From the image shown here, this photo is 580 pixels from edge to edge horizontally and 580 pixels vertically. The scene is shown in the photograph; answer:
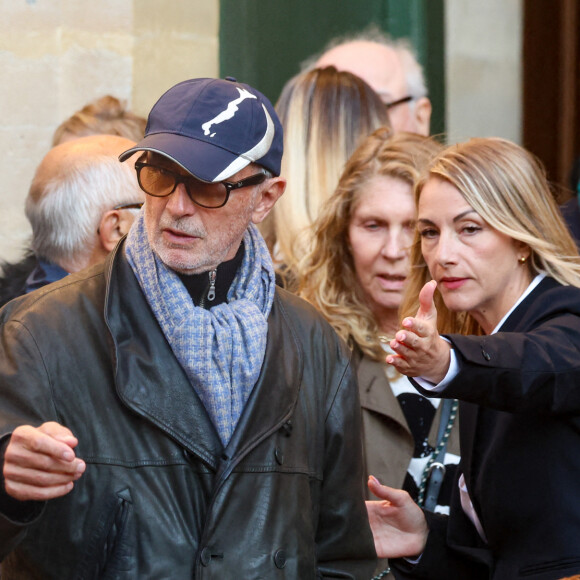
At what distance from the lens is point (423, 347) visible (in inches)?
95.8

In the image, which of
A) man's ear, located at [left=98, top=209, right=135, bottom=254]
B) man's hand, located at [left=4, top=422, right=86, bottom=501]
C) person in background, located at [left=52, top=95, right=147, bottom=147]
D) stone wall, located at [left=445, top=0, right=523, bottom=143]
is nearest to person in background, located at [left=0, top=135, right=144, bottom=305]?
man's ear, located at [left=98, top=209, right=135, bottom=254]

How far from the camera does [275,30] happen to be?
5.85 meters

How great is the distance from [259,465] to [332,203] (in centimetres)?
166

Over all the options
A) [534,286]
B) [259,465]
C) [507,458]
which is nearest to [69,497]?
[259,465]

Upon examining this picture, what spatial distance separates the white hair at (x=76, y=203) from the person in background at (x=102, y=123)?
84cm

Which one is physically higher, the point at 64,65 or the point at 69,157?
the point at 64,65

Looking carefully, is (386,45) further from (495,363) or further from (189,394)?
(189,394)

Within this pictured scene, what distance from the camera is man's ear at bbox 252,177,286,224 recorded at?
2738 millimetres

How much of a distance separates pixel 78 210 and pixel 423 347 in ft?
5.12

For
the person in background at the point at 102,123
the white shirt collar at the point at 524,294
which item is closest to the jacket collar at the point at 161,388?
the white shirt collar at the point at 524,294

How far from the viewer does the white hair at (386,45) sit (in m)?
A: 5.67

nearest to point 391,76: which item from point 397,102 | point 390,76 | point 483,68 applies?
point 390,76

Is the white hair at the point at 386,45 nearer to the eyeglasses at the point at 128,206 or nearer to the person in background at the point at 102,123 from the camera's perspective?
the person in background at the point at 102,123

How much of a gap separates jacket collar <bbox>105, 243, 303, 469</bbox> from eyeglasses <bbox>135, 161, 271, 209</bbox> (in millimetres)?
177
